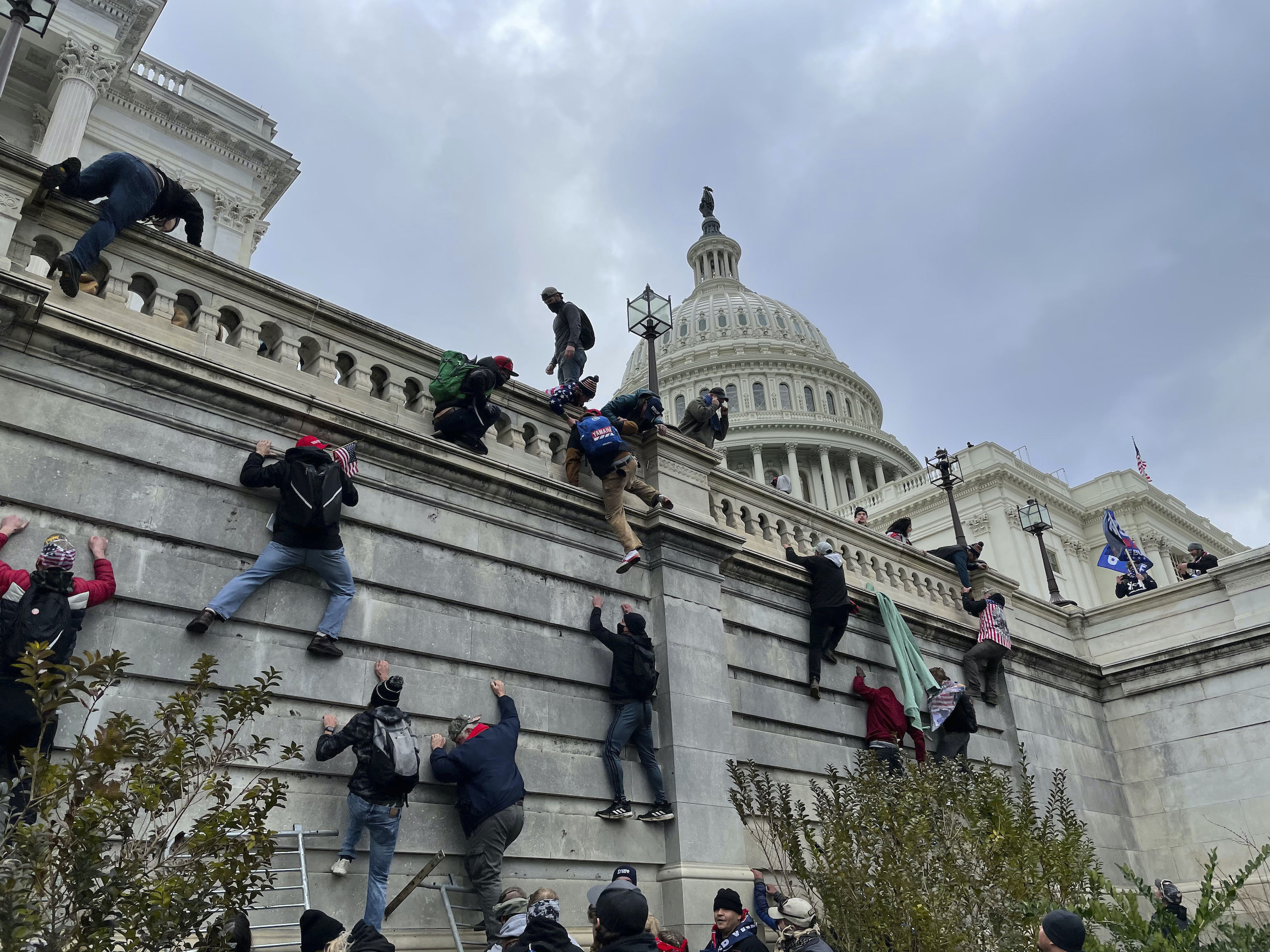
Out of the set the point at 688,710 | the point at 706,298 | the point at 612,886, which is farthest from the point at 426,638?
the point at 706,298

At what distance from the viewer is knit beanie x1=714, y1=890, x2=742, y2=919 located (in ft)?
27.5

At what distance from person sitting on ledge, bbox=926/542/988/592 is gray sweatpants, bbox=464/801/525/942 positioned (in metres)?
11.3

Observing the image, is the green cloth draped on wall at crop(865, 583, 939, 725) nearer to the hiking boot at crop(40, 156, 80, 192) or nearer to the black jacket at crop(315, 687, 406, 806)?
the black jacket at crop(315, 687, 406, 806)

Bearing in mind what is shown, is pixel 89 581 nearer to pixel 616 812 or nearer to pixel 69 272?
pixel 69 272

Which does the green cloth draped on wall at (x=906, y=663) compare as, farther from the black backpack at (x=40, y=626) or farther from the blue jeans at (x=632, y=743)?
the black backpack at (x=40, y=626)

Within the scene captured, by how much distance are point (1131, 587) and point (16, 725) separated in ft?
91.9

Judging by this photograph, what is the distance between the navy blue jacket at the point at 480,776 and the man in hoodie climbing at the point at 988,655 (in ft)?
33.0

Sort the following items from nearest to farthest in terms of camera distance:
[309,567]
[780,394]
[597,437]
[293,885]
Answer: [293,885]
[309,567]
[597,437]
[780,394]

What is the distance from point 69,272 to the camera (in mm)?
9562

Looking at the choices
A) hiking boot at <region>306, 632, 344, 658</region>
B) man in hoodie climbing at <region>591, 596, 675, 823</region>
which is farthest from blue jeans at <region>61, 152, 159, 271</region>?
man in hoodie climbing at <region>591, 596, 675, 823</region>

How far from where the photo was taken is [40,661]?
5.18 meters

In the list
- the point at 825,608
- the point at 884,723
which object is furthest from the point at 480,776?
the point at 884,723

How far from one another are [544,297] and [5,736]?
959cm

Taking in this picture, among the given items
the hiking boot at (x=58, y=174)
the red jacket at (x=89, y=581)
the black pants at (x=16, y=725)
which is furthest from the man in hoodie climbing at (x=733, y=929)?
the hiking boot at (x=58, y=174)
